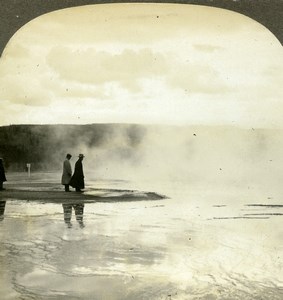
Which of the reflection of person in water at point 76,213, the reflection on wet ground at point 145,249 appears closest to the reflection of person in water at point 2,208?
the reflection on wet ground at point 145,249

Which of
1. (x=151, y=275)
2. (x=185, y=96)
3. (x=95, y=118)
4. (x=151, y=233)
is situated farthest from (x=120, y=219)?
(x=185, y=96)

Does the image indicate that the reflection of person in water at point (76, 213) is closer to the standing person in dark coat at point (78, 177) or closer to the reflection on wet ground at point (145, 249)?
the reflection on wet ground at point (145, 249)

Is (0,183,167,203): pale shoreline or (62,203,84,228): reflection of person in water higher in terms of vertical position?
(0,183,167,203): pale shoreline

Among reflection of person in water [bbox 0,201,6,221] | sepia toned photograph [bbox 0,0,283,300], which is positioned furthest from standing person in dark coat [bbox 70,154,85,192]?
reflection of person in water [bbox 0,201,6,221]

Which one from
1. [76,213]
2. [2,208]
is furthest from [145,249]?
[2,208]

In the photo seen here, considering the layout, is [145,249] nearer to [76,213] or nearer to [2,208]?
[76,213]

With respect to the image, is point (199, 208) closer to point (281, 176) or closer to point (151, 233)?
point (151, 233)

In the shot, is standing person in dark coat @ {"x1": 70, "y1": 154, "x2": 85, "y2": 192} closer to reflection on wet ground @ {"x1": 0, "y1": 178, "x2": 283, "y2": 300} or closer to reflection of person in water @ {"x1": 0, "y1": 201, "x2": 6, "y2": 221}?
reflection on wet ground @ {"x1": 0, "y1": 178, "x2": 283, "y2": 300}

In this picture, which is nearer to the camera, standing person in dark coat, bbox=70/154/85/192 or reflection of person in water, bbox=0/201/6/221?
standing person in dark coat, bbox=70/154/85/192
